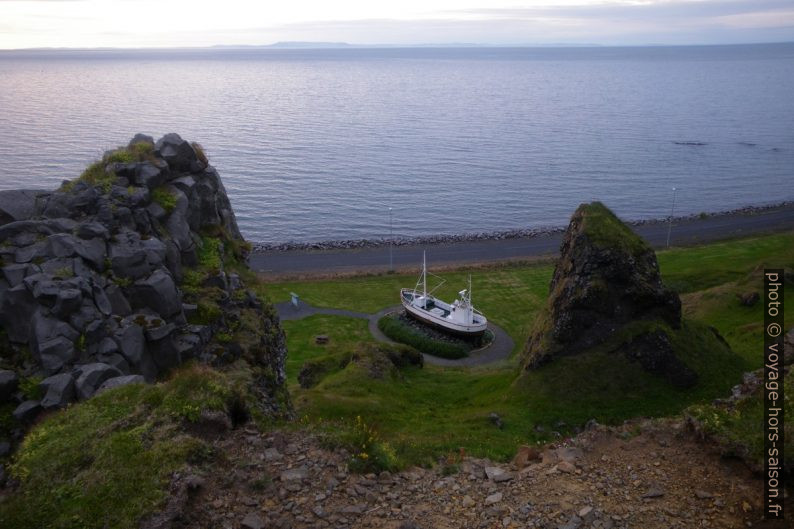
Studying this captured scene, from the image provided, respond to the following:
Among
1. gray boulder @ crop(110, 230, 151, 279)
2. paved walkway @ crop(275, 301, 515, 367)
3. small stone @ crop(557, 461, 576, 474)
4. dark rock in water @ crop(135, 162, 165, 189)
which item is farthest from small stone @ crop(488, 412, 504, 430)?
paved walkway @ crop(275, 301, 515, 367)

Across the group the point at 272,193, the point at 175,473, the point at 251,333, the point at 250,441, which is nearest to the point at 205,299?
the point at 251,333

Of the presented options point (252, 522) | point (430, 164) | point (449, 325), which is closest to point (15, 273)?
point (252, 522)

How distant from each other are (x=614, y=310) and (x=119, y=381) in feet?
79.7

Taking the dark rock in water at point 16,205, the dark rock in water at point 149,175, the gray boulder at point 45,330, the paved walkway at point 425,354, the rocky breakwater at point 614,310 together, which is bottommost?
the paved walkway at point 425,354

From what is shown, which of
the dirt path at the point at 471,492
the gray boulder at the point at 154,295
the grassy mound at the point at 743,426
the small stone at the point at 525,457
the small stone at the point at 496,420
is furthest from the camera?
the small stone at the point at 496,420

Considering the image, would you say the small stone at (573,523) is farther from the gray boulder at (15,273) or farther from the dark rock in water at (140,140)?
the dark rock in water at (140,140)

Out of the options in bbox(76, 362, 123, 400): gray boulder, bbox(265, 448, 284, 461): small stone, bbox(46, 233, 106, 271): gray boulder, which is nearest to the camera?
bbox(265, 448, 284, 461): small stone

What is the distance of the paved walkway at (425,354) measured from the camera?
4925 centimetres

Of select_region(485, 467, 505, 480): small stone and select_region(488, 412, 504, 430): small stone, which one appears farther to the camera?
select_region(488, 412, 504, 430): small stone

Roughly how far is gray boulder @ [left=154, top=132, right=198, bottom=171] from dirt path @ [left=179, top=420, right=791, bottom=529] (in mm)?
15720

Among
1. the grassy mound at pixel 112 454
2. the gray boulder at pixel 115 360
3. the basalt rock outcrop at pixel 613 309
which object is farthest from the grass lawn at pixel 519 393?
the gray boulder at pixel 115 360

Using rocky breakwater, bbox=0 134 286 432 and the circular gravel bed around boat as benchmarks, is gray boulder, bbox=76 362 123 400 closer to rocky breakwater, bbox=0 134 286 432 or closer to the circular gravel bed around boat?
rocky breakwater, bbox=0 134 286 432

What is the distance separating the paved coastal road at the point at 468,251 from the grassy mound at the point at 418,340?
2227 centimetres

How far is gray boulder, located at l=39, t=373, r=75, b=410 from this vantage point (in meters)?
17.8
